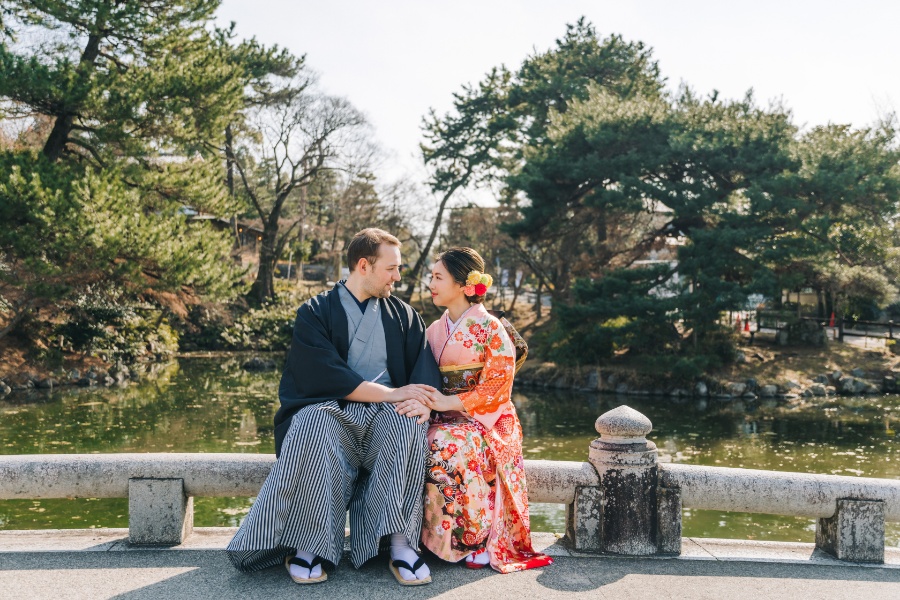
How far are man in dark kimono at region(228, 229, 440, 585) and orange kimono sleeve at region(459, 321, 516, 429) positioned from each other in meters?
0.18

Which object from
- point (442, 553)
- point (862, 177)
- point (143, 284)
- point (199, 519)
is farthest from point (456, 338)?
point (862, 177)

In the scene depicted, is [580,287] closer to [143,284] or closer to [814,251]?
[814,251]

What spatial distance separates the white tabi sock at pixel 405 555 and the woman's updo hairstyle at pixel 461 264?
1.08 meters

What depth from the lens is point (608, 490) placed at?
3.24m

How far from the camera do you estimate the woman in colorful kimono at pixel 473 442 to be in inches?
119

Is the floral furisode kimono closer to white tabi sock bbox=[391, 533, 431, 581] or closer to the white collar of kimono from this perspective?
the white collar of kimono

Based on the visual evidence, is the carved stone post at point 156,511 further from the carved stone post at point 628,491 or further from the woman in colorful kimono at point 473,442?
the carved stone post at point 628,491

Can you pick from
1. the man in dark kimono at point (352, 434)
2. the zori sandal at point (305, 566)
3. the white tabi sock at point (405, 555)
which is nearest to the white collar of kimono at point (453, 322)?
the man in dark kimono at point (352, 434)

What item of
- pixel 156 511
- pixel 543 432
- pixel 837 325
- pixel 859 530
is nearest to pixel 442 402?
pixel 156 511

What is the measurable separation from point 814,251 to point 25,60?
13.8 metres

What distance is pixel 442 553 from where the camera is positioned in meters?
2.99

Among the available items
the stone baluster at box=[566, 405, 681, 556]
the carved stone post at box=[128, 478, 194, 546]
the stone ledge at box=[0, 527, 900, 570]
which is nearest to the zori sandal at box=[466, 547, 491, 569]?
the stone ledge at box=[0, 527, 900, 570]

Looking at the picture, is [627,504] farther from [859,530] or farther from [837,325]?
[837,325]

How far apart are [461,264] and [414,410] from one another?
28.7 inches
